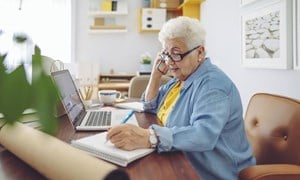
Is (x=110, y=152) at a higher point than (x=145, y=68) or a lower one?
lower

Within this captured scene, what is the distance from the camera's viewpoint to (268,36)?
1704 millimetres

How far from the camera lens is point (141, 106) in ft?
5.52

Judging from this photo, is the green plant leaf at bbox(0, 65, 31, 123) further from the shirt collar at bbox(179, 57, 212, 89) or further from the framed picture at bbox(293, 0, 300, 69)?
the framed picture at bbox(293, 0, 300, 69)

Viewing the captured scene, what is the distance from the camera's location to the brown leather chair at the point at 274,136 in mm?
1021

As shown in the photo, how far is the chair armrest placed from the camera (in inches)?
39.4

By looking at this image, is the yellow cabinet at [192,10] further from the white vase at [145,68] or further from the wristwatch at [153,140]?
the wristwatch at [153,140]

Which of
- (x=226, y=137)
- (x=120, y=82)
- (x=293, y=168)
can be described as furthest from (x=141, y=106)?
(x=120, y=82)

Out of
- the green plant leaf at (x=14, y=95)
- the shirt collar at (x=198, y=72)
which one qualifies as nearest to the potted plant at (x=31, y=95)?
the green plant leaf at (x=14, y=95)

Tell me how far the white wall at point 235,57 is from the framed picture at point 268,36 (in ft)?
0.23

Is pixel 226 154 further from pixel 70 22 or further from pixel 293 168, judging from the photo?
pixel 70 22

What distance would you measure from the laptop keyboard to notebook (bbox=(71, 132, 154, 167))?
0.31m

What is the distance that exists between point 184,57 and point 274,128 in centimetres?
51

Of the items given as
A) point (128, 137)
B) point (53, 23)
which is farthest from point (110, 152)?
point (53, 23)

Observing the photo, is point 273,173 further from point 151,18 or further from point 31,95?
point 151,18
